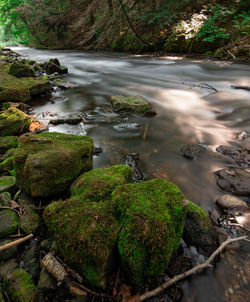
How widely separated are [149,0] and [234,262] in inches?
752

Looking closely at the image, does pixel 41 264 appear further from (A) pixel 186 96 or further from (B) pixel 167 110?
(A) pixel 186 96

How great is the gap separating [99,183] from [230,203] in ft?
6.07

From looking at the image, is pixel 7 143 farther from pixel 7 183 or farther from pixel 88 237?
pixel 88 237

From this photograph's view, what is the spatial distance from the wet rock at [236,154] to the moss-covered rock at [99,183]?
7.43ft

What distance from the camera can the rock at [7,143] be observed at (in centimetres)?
349

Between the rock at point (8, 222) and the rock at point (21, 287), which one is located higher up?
the rock at point (8, 222)

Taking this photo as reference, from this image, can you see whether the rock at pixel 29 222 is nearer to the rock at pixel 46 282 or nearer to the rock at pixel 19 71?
the rock at pixel 46 282

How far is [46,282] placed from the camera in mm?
1618

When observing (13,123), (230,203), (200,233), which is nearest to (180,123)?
(230,203)

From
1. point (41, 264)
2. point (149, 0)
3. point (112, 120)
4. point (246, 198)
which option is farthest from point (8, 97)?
point (149, 0)

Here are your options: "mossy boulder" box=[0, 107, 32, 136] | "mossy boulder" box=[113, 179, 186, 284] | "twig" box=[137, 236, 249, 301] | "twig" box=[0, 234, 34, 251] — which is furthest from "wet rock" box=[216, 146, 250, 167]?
"mossy boulder" box=[0, 107, 32, 136]

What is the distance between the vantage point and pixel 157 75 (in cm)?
938

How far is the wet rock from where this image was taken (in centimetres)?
345

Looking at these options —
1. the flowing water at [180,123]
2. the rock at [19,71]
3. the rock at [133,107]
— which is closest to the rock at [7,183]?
the flowing water at [180,123]
